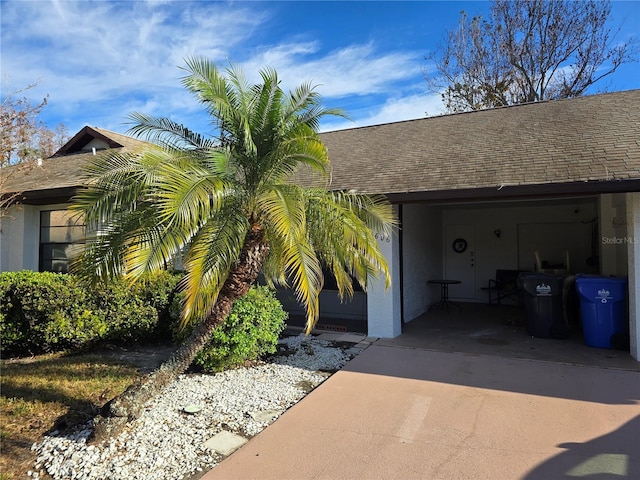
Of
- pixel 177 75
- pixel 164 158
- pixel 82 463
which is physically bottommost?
pixel 82 463

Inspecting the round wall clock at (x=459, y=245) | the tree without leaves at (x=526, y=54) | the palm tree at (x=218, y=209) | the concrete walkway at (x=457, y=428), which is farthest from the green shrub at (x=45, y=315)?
the tree without leaves at (x=526, y=54)

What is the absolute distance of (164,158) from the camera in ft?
A: 13.8

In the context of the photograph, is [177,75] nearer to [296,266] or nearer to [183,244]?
[183,244]

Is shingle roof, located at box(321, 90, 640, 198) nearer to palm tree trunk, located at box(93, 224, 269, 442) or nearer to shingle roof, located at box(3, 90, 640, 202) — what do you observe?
shingle roof, located at box(3, 90, 640, 202)

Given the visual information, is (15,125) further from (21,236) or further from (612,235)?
(612,235)

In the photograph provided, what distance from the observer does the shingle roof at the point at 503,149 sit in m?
6.41

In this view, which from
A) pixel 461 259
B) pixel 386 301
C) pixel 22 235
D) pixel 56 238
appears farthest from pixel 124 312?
pixel 461 259

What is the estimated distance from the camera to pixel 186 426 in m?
4.24

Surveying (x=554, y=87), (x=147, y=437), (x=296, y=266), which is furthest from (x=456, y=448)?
(x=554, y=87)

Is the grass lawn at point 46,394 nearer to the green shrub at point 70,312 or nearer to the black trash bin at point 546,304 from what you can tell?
the green shrub at point 70,312

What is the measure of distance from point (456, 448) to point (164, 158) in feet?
13.4

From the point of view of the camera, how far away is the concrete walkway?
11.0ft

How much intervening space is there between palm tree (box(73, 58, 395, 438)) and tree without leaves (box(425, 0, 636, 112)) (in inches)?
762

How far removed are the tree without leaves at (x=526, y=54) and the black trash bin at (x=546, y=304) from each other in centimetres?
1591
